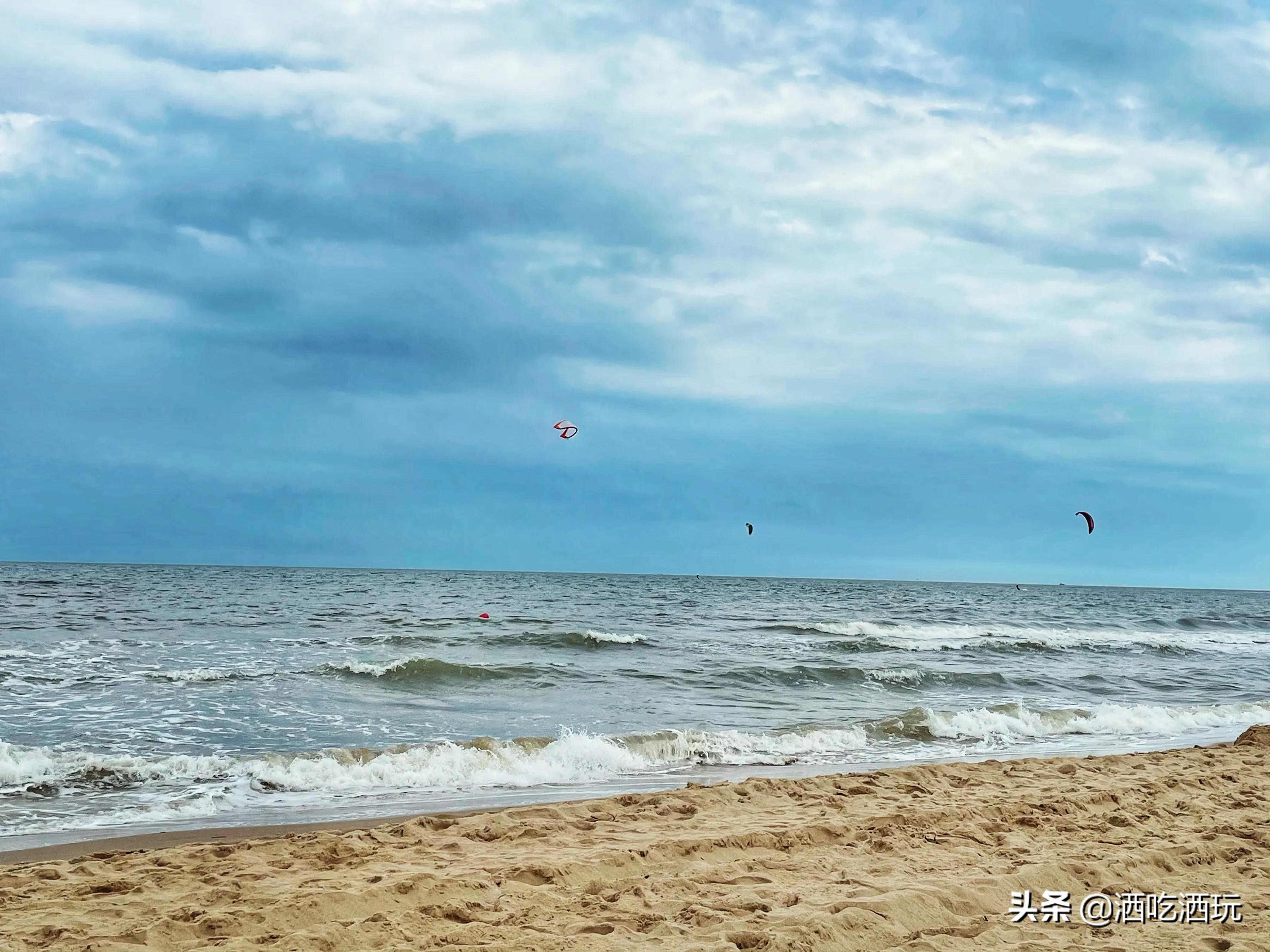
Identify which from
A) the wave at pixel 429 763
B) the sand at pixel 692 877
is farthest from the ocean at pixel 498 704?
→ the sand at pixel 692 877

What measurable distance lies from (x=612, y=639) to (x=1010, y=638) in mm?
16999

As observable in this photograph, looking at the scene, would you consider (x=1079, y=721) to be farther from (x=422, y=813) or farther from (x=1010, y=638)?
(x=1010, y=638)

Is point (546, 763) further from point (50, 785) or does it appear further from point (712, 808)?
→ point (50, 785)

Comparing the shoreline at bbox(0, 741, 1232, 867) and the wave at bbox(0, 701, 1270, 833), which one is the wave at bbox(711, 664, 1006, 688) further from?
the shoreline at bbox(0, 741, 1232, 867)

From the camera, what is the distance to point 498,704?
14156mm

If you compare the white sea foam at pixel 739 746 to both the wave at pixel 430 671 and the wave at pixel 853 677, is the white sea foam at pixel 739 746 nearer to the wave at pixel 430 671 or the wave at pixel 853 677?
the wave at pixel 853 677

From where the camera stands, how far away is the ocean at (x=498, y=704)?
873 cm

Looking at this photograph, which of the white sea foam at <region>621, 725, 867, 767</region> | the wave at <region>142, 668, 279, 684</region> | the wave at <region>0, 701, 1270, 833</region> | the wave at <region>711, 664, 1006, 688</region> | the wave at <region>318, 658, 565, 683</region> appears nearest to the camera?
the wave at <region>0, 701, 1270, 833</region>

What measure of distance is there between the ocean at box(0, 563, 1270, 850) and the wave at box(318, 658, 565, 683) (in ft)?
0.31

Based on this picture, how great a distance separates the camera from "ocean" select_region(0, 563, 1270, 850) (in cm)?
873

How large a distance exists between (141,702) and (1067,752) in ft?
44.7

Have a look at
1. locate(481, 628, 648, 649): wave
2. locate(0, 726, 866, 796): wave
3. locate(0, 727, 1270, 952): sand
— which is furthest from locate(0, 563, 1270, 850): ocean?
locate(0, 727, 1270, 952): sand

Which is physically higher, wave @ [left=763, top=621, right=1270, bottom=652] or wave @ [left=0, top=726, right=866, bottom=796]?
wave @ [left=0, top=726, right=866, bottom=796]

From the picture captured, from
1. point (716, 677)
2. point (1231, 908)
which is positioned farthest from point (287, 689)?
point (1231, 908)
